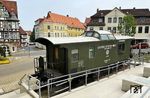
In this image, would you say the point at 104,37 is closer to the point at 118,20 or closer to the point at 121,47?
the point at 121,47

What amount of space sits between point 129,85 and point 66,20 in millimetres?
44266

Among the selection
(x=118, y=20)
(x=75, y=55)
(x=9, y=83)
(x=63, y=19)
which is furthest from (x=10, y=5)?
(x=75, y=55)

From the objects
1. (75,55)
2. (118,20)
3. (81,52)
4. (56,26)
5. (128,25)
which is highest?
(118,20)

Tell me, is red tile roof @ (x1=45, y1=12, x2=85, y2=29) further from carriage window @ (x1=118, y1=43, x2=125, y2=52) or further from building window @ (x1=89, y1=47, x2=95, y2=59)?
building window @ (x1=89, y1=47, x2=95, y2=59)

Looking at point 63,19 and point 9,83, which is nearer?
point 9,83

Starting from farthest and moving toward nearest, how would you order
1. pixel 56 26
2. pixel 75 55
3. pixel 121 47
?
1. pixel 56 26
2. pixel 121 47
3. pixel 75 55

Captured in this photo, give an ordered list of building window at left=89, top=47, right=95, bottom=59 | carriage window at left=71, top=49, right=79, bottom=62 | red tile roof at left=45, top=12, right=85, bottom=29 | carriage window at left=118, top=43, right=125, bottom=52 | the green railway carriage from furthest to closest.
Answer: red tile roof at left=45, top=12, right=85, bottom=29
carriage window at left=118, top=43, right=125, bottom=52
building window at left=89, top=47, right=95, bottom=59
carriage window at left=71, top=49, right=79, bottom=62
the green railway carriage

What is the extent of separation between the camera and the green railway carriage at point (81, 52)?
9172 millimetres

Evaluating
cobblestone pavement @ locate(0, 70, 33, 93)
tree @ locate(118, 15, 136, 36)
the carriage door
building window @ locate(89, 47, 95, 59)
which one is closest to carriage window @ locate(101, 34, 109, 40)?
building window @ locate(89, 47, 95, 59)

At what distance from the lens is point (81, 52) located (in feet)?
32.6

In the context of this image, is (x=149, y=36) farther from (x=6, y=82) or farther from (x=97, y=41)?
(x=6, y=82)

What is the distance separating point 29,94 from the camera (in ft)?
27.7

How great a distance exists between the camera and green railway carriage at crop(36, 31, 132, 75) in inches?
361

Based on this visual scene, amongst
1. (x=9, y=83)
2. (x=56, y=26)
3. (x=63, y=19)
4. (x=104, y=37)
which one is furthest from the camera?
(x=63, y=19)
